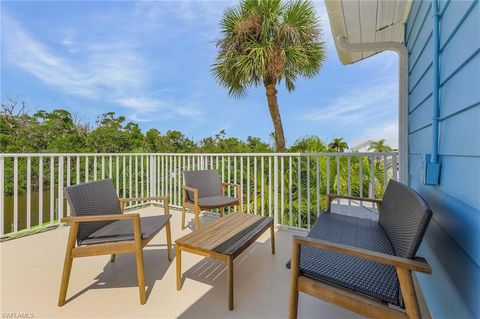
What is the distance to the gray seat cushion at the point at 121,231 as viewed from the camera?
5.71 feet

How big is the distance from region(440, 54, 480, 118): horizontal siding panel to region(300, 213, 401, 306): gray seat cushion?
896mm

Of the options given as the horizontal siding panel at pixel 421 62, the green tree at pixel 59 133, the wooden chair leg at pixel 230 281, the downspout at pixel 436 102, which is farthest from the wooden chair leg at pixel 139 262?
the green tree at pixel 59 133

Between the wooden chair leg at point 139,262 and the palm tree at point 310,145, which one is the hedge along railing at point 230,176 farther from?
the wooden chair leg at point 139,262

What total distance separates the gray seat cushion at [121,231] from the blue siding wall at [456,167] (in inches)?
74.7

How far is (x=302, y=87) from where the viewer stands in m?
6.55

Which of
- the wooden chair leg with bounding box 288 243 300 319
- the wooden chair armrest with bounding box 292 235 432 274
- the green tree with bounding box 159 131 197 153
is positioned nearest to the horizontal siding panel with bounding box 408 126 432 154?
the wooden chair armrest with bounding box 292 235 432 274

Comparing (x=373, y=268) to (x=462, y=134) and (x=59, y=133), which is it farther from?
(x=59, y=133)

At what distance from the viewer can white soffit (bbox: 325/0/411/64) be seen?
2277mm

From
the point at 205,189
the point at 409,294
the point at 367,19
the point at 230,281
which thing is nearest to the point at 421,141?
the point at 409,294

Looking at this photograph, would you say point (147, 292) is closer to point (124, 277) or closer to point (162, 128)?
point (124, 277)

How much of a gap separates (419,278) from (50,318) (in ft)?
9.10

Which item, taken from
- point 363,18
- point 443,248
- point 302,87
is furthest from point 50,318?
point 302,87

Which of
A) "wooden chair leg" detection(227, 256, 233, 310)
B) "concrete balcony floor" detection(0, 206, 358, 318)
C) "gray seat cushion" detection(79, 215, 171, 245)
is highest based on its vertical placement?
"gray seat cushion" detection(79, 215, 171, 245)

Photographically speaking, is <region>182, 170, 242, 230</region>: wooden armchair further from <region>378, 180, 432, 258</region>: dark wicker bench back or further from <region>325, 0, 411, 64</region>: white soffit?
<region>325, 0, 411, 64</region>: white soffit
